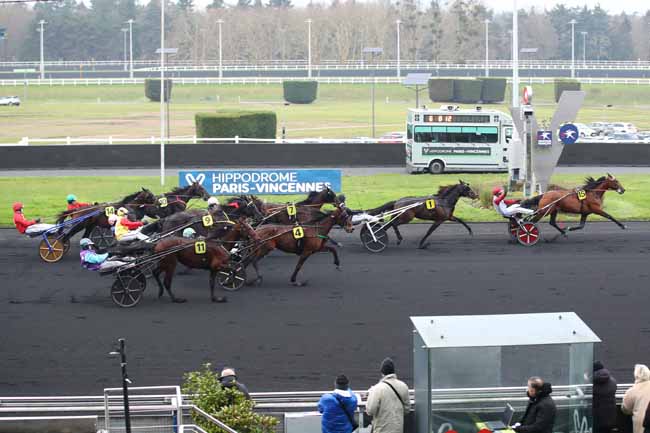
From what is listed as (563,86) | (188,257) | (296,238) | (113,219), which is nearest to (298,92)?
(563,86)

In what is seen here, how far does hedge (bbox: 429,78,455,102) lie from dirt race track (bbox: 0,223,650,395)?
165 feet

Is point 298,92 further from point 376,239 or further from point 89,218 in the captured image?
point 89,218

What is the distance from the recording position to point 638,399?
903cm

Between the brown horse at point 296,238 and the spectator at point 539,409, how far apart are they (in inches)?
357

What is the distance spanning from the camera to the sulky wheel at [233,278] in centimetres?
1709

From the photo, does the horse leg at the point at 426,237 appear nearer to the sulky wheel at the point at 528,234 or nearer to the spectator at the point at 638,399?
the sulky wheel at the point at 528,234

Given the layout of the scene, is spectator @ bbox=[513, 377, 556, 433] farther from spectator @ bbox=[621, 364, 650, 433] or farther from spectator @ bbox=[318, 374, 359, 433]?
spectator @ bbox=[318, 374, 359, 433]

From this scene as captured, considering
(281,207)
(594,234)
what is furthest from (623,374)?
(594,234)

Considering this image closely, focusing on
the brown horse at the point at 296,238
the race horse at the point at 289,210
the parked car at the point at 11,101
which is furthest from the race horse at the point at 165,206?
the parked car at the point at 11,101

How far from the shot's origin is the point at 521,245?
2119 cm

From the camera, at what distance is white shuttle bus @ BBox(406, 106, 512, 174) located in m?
33.7

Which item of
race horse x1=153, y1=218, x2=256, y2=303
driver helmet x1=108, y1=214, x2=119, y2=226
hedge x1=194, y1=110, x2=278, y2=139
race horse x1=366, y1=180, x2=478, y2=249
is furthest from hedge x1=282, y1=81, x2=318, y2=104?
race horse x1=153, y1=218, x2=256, y2=303

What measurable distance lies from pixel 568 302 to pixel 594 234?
690 cm

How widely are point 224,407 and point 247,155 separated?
25941mm
